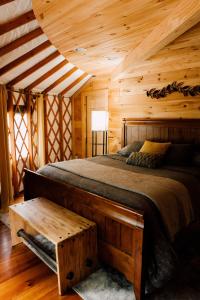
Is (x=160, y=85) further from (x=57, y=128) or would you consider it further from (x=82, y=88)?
(x=57, y=128)

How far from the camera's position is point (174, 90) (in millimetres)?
3373

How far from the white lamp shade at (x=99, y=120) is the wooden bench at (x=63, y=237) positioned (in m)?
2.23

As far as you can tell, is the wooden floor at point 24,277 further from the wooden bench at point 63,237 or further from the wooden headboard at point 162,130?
the wooden headboard at point 162,130

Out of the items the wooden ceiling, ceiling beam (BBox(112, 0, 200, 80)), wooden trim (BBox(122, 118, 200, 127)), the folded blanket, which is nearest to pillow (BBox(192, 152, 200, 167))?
wooden trim (BBox(122, 118, 200, 127))

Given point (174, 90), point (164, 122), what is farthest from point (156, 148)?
point (174, 90)

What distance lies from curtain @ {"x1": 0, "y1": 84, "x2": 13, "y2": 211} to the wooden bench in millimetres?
Result: 1421

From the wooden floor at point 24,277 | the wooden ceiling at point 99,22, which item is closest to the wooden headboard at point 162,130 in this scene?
the wooden ceiling at point 99,22

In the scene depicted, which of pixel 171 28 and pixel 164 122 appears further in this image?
pixel 164 122

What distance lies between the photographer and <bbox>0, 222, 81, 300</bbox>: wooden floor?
5.89 ft

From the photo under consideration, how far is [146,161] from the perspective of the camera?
110 inches

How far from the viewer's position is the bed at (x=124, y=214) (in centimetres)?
161

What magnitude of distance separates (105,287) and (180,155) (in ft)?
6.08

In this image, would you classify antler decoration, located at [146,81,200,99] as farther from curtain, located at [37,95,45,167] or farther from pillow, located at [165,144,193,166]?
curtain, located at [37,95,45,167]

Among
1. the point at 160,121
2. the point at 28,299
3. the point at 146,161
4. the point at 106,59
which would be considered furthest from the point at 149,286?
the point at 106,59
